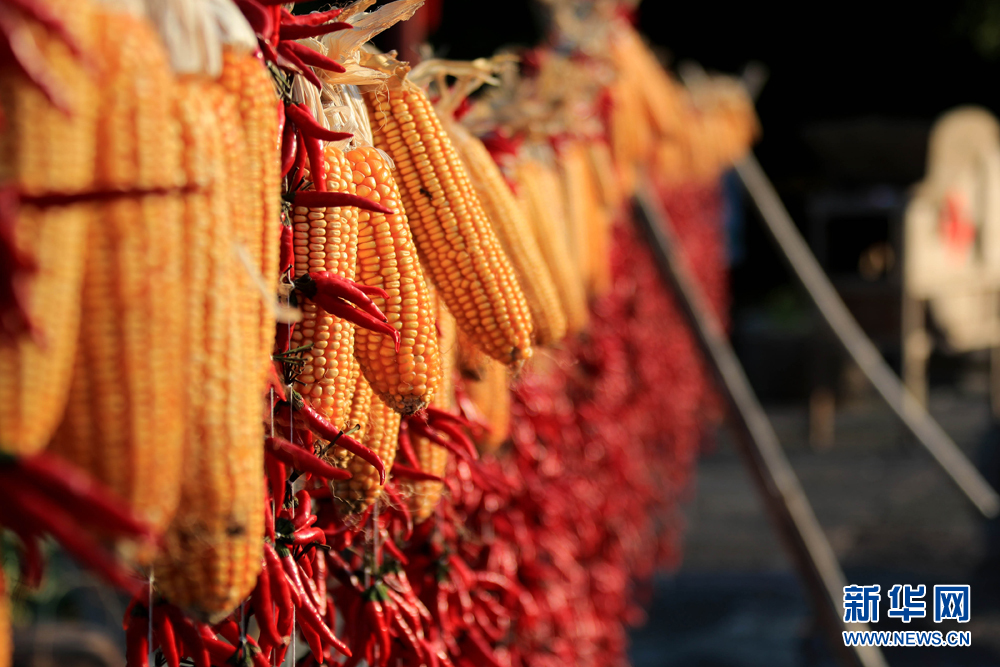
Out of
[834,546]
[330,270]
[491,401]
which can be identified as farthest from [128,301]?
[834,546]

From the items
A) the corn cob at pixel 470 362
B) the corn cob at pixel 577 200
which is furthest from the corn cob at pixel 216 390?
A: the corn cob at pixel 577 200

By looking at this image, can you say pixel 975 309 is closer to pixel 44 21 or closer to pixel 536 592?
pixel 536 592

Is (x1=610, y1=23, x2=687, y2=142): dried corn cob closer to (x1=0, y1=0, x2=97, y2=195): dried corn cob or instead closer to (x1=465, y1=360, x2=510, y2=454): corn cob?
(x1=465, y1=360, x2=510, y2=454): corn cob

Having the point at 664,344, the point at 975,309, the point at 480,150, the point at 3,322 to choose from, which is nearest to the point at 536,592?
the point at 480,150

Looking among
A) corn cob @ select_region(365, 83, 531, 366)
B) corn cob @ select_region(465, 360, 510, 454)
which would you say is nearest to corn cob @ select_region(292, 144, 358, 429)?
corn cob @ select_region(365, 83, 531, 366)

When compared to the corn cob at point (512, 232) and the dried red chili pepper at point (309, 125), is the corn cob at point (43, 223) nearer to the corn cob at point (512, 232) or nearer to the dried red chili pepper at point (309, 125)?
the dried red chili pepper at point (309, 125)

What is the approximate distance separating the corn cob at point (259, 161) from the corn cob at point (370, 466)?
384mm

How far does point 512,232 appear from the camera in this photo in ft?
5.45

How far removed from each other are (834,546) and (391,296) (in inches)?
228

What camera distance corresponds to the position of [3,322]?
66 cm

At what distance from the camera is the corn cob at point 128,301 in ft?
2.32

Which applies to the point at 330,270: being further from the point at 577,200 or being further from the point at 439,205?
the point at 577,200

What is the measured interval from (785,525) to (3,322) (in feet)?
10.1

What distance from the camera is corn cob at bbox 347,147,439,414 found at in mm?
1193
